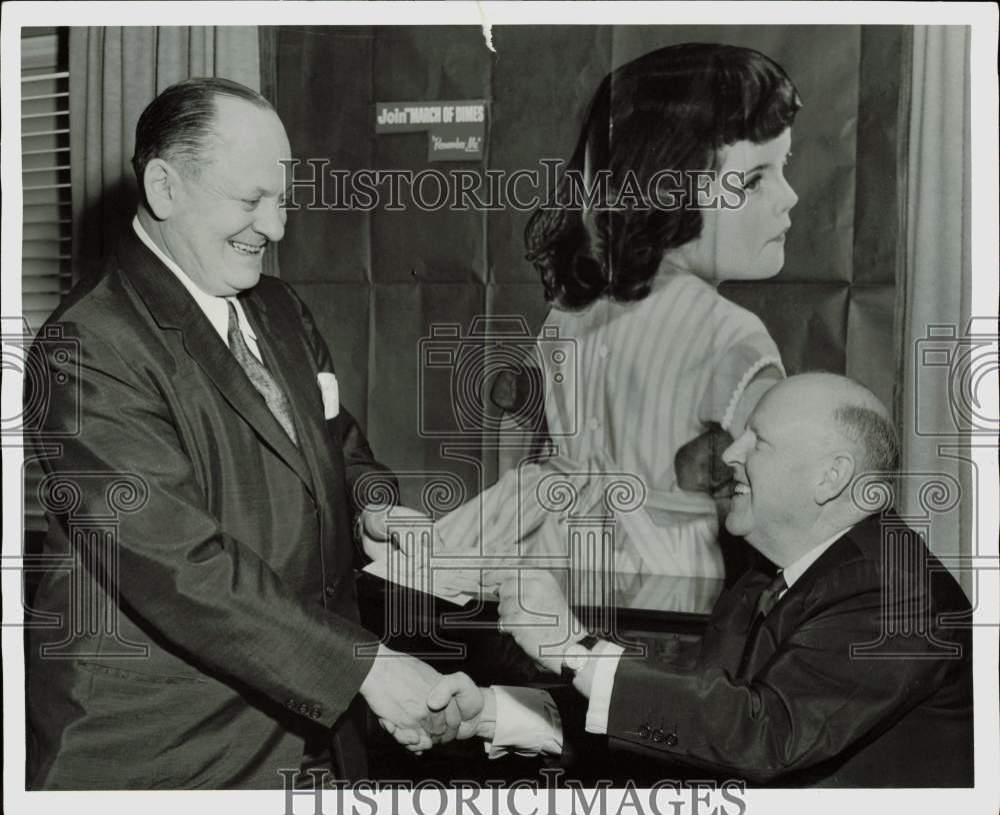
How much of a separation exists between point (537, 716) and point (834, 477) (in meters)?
0.60

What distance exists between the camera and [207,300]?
Result: 1.67 meters

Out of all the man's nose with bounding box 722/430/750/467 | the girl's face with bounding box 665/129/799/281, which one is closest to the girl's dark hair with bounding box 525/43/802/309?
the girl's face with bounding box 665/129/799/281

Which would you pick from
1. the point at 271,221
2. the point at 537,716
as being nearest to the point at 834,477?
the point at 537,716

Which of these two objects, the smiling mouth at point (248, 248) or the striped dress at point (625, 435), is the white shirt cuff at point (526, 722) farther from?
the smiling mouth at point (248, 248)

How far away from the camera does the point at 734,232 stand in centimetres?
170

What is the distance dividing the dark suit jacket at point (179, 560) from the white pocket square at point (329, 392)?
25 millimetres

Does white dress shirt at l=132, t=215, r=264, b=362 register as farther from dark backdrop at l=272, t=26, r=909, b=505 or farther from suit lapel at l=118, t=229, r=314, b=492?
dark backdrop at l=272, t=26, r=909, b=505

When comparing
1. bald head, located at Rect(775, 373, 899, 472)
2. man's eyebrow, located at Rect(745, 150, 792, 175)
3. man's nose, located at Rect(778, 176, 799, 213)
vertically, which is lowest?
bald head, located at Rect(775, 373, 899, 472)

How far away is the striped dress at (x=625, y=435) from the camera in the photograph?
170cm

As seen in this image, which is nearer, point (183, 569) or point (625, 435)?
point (183, 569)

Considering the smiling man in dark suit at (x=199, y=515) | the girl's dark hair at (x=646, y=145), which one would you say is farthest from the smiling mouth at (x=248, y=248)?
the girl's dark hair at (x=646, y=145)

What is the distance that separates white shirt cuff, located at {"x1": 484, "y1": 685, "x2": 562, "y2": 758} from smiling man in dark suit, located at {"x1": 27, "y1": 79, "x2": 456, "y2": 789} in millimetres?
125

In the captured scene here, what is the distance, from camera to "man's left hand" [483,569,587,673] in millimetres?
1685

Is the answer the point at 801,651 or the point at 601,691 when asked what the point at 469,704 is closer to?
the point at 601,691
